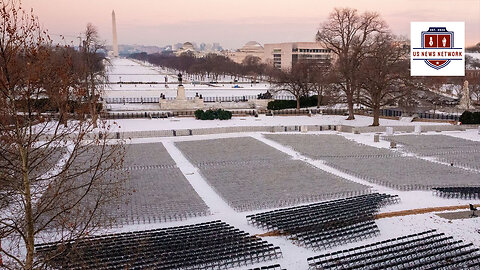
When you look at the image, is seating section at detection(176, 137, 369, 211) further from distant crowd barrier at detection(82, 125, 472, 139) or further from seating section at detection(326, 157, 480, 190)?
distant crowd barrier at detection(82, 125, 472, 139)

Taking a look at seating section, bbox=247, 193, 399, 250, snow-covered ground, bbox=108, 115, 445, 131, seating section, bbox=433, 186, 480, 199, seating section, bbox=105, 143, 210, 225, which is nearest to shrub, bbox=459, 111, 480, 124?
snow-covered ground, bbox=108, 115, 445, 131

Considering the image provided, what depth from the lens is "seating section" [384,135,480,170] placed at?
2798cm

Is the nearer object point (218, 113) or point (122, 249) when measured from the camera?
point (122, 249)

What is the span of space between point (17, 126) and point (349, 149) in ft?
89.2

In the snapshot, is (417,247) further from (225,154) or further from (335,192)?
(225,154)

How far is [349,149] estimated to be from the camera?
32.1m

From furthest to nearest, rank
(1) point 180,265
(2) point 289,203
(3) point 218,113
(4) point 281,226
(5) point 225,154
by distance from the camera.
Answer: (3) point 218,113 → (5) point 225,154 → (2) point 289,203 → (4) point 281,226 → (1) point 180,265

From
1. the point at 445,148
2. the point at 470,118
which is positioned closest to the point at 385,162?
the point at 445,148

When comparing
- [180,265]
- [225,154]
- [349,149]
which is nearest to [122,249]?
[180,265]

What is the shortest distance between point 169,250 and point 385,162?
1842 centimetres

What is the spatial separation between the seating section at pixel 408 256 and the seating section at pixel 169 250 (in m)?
2.07

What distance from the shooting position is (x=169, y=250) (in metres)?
13.9

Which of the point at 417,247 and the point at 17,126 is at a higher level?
the point at 17,126

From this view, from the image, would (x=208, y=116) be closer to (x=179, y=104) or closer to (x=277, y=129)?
(x=179, y=104)
